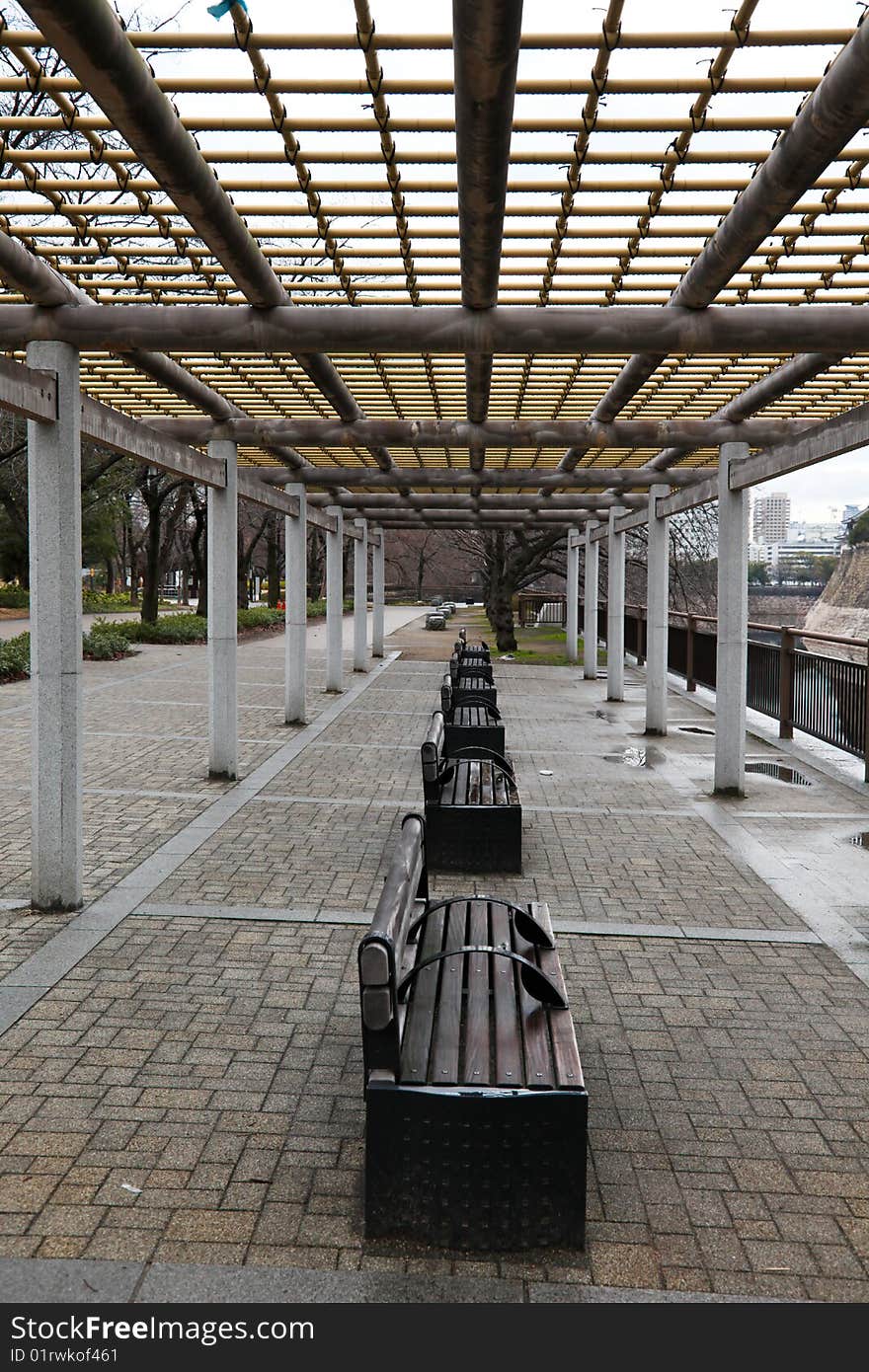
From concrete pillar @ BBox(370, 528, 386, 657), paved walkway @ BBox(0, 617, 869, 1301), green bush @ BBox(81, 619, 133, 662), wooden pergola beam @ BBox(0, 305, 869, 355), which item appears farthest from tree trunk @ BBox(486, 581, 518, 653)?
wooden pergola beam @ BBox(0, 305, 869, 355)

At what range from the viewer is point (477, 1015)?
3.82m

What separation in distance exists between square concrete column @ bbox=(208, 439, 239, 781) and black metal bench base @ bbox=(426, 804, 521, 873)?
3859 mm

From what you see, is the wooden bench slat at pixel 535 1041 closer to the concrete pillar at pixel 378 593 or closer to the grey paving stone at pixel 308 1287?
the grey paving stone at pixel 308 1287

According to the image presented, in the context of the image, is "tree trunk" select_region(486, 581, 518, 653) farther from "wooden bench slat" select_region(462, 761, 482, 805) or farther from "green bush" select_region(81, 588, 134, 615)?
"wooden bench slat" select_region(462, 761, 482, 805)

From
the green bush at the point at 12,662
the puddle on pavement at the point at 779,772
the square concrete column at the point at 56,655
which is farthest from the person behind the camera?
the green bush at the point at 12,662

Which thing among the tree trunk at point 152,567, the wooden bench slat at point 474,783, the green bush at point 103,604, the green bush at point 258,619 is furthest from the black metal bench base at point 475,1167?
the green bush at point 103,604

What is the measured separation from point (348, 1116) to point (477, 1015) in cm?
65

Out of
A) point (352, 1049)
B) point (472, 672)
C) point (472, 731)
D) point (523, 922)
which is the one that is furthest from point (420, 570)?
point (523, 922)

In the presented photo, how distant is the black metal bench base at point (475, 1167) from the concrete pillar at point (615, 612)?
15.3 m

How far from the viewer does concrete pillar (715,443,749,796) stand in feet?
33.0

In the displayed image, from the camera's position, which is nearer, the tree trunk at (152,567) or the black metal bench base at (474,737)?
the black metal bench base at (474,737)

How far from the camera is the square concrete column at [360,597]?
22859 mm

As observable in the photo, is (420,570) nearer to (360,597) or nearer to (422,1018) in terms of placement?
(360,597)

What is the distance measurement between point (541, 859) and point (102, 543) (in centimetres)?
3671
